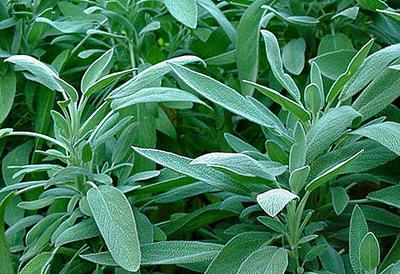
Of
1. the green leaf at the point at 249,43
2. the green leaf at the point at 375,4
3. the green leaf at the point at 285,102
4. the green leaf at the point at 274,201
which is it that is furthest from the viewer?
the green leaf at the point at 249,43

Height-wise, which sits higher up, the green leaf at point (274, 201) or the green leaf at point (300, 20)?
the green leaf at point (300, 20)

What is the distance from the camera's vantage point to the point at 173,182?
0.78 metres

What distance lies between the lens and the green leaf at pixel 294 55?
927 millimetres

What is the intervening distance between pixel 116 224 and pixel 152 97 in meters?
0.16

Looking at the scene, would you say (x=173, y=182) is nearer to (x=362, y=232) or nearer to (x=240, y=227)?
(x=240, y=227)

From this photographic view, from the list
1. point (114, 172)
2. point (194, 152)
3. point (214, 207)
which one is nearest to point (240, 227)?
point (214, 207)

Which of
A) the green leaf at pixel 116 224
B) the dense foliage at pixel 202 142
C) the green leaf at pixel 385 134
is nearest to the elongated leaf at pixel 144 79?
the dense foliage at pixel 202 142

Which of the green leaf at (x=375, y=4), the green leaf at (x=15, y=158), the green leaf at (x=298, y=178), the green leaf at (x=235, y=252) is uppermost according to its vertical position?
the green leaf at (x=375, y=4)

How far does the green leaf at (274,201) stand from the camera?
0.57m

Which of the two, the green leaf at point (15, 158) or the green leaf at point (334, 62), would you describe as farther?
the green leaf at point (15, 158)

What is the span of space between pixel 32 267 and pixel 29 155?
279mm

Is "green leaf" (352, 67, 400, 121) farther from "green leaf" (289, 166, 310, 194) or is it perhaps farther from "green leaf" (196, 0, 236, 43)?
"green leaf" (196, 0, 236, 43)

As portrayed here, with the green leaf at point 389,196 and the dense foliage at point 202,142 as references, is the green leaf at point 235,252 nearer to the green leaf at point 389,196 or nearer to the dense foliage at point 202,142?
the dense foliage at point 202,142

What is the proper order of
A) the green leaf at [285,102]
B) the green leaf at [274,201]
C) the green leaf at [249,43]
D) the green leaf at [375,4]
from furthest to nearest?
the green leaf at [249,43] < the green leaf at [375,4] < the green leaf at [285,102] < the green leaf at [274,201]
